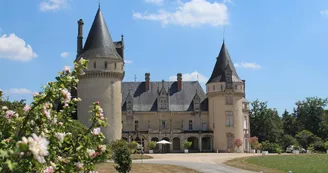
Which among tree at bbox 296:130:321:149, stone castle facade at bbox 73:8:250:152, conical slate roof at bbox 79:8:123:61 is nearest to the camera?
conical slate roof at bbox 79:8:123:61

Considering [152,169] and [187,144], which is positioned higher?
[187,144]

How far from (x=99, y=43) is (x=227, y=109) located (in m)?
19.9

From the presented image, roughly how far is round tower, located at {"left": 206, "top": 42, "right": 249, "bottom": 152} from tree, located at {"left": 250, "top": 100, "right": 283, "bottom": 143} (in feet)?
36.4

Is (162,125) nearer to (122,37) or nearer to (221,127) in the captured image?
(221,127)

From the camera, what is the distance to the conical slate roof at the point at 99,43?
46.8 meters

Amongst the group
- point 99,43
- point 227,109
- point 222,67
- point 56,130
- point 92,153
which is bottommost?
point 92,153

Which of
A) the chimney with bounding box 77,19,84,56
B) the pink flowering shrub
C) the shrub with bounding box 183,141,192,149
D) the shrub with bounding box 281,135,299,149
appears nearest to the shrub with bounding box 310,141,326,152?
the shrub with bounding box 281,135,299,149

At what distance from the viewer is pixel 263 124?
227ft

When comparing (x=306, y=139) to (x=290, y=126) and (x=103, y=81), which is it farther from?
(x=103, y=81)

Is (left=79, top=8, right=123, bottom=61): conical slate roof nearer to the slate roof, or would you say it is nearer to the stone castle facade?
the stone castle facade

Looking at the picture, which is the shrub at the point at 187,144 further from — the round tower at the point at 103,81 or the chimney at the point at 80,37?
the chimney at the point at 80,37

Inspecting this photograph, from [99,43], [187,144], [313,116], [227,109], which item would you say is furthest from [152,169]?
[313,116]

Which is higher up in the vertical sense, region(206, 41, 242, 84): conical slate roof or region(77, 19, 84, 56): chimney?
region(77, 19, 84, 56): chimney

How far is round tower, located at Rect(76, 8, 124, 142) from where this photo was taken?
46.6m
